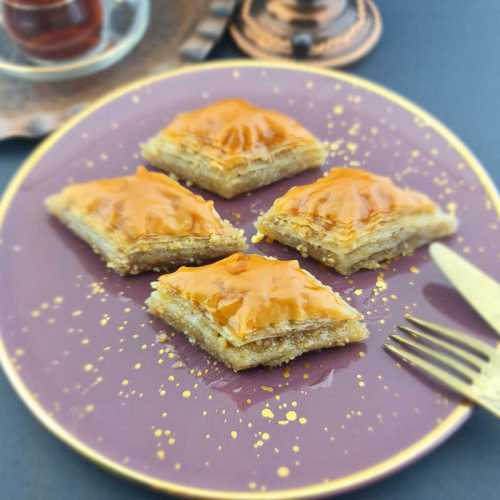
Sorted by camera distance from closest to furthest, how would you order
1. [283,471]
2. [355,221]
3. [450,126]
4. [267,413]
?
[283,471] → [267,413] → [355,221] → [450,126]

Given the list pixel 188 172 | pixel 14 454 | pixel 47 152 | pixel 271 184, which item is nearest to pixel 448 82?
pixel 271 184

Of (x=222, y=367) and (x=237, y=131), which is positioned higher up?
(x=237, y=131)

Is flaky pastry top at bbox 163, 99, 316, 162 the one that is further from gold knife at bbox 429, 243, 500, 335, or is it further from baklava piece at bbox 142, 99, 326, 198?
gold knife at bbox 429, 243, 500, 335

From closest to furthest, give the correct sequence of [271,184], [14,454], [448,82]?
[14,454], [271,184], [448,82]

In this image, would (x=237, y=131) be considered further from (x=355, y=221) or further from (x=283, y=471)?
(x=283, y=471)

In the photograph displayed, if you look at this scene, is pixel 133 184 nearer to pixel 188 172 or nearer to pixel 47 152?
pixel 188 172

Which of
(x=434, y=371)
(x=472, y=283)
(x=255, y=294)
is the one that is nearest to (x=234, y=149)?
(x=255, y=294)
